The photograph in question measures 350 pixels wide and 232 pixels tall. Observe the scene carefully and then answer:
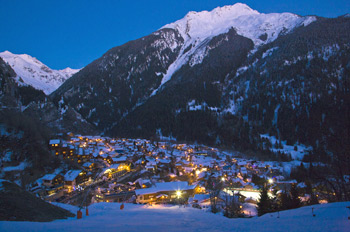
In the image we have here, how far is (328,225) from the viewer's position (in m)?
7.69

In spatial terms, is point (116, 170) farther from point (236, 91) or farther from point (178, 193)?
point (236, 91)

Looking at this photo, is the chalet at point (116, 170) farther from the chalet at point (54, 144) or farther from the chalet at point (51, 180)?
the chalet at point (54, 144)

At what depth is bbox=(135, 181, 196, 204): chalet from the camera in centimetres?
2850

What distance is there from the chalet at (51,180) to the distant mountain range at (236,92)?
7637cm

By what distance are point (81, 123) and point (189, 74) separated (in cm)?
9310

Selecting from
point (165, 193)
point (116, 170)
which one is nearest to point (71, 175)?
point (116, 170)

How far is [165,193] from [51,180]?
17.2 metres

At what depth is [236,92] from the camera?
470 feet

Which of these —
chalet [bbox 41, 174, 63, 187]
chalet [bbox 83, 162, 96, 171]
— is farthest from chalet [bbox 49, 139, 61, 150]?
chalet [bbox 41, 174, 63, 187]

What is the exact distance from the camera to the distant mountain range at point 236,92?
107500 mm

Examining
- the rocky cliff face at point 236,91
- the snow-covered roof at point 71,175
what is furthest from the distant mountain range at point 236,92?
the snow-covered roof at point 71,175

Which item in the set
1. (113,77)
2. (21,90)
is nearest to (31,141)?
(21,90)

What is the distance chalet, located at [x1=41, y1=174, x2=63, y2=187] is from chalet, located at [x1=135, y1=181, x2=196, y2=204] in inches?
522

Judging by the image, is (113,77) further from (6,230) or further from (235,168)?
(6,230)
